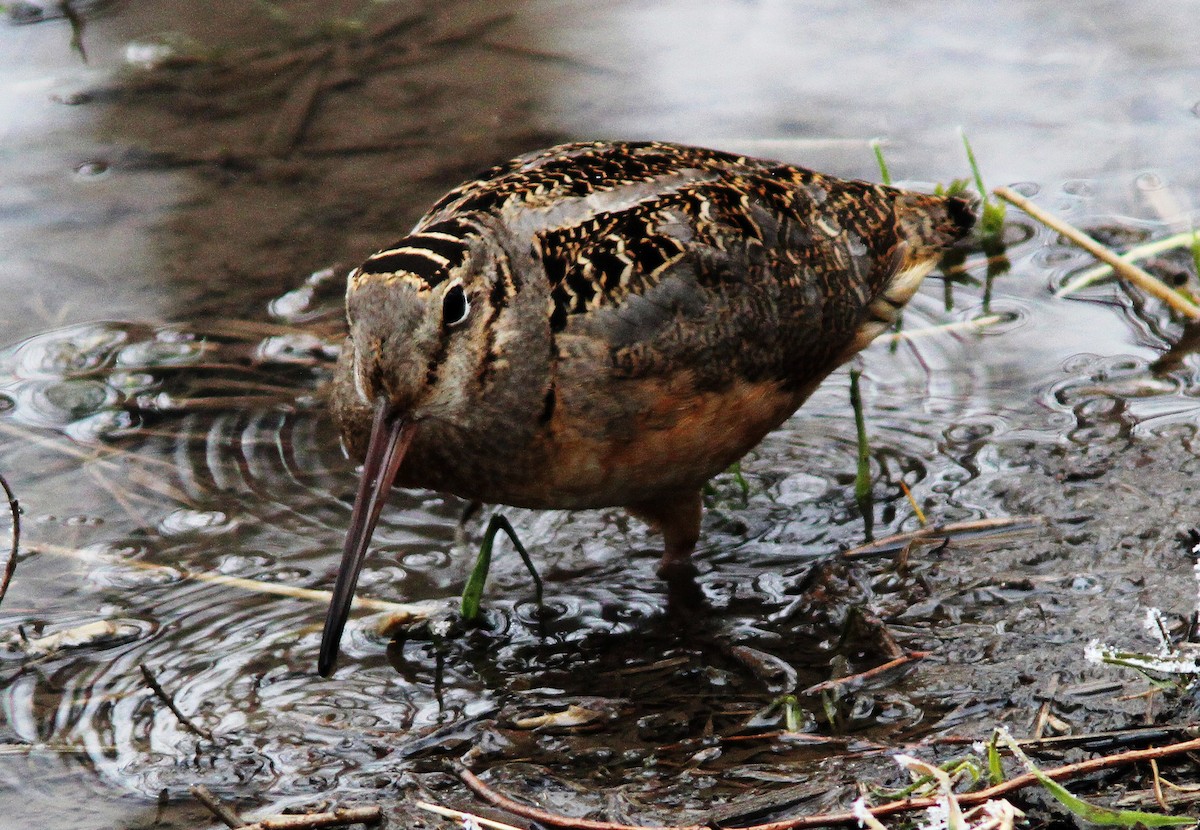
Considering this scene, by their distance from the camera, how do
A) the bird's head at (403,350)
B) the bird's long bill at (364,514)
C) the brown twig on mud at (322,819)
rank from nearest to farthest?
1. the brown twig on mud at (322,819)
2. the bird's head at (403,350)
3. the bird's long bill at (364,514)

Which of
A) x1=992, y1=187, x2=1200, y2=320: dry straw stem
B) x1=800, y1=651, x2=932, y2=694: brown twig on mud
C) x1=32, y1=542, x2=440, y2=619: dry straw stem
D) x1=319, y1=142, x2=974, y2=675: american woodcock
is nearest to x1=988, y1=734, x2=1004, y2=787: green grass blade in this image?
x1=800, y1=651, x2=932, y2=694: brown twig on mud

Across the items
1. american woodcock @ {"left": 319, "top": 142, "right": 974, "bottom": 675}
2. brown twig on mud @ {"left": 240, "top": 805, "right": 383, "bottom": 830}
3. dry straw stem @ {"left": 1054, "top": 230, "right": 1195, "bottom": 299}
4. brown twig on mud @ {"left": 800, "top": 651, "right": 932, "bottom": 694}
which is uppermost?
american woodcock @ {"left": 319, "top": 142, "right": 974, "bottom": 675}

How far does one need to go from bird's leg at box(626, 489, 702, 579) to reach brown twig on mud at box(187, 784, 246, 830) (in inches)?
65.3

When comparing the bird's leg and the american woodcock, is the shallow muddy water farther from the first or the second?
the american woodcock

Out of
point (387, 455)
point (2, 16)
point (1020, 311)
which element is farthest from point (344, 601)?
point (2, 16)

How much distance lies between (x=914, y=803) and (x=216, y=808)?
67.5 inches

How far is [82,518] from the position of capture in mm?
5391

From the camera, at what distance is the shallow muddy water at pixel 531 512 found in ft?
13.9

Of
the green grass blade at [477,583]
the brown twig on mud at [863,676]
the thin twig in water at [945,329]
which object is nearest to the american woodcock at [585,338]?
the green grass blade at [477,583]

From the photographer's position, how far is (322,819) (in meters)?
3.76

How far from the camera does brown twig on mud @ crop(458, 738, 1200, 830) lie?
3508 mm

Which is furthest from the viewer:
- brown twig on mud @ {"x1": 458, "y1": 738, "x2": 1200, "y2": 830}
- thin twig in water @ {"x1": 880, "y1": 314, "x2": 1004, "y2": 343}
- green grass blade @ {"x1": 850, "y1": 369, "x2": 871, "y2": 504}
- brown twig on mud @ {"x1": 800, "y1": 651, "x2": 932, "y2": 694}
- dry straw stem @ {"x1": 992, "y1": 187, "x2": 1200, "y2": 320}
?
thin twig in water @ {"x1": 880, "y1": 314, "x2": 1004, "y2": 343}

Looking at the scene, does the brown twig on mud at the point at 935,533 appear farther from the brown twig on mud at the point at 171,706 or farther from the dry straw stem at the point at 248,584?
the brown twig on mud at the point at 171,706

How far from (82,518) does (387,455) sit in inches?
68.6
